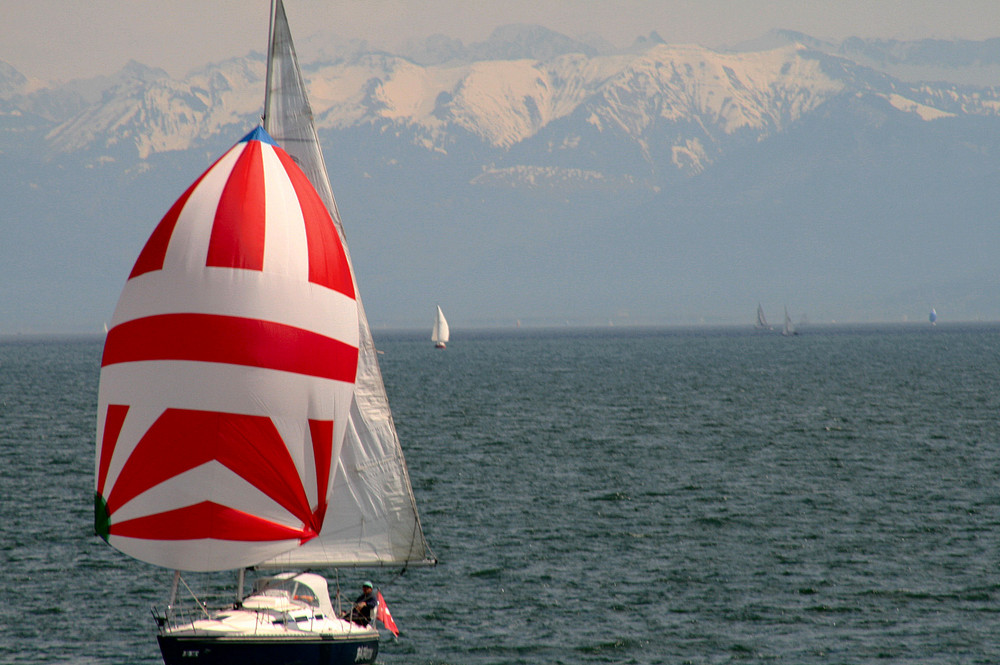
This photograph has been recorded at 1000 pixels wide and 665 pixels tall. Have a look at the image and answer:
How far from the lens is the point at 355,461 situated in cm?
2252

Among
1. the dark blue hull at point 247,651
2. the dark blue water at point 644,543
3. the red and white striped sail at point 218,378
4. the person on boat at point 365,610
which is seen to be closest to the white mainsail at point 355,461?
the person on boat at point 365,610

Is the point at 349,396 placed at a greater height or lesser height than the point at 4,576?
greater

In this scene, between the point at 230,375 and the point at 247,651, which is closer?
the point at 230,375

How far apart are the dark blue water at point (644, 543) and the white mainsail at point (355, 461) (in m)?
5.38

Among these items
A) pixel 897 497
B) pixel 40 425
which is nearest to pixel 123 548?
pixel 897 497

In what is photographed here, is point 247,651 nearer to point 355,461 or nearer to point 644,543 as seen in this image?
point 355,461

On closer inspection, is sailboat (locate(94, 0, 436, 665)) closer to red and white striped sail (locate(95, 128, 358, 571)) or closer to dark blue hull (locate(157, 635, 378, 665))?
red and white striped sail (locate(95, 128, 358, 571))

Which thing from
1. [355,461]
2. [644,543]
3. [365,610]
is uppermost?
[355,461]

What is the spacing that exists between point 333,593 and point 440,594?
2.99m

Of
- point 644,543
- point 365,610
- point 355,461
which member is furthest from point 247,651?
point 644,543

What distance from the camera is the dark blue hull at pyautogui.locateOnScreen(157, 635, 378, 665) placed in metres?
20.9

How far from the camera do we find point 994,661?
2728 centimetres

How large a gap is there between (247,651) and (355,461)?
3.70 m

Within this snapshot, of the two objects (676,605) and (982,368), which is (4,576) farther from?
(982,368)
